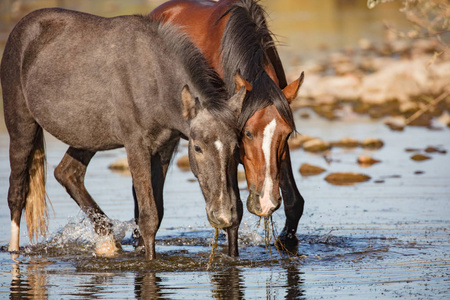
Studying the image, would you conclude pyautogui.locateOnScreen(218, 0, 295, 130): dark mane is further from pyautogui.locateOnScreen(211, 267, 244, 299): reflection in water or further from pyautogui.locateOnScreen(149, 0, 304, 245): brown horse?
pyautogui.locateOnScreen(211, 267, 244, 299): reflection in water

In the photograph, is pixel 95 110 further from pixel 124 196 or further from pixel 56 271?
pixel 124 196

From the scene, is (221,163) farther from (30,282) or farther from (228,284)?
(30,282)

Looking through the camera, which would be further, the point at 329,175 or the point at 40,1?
the point at 40,1

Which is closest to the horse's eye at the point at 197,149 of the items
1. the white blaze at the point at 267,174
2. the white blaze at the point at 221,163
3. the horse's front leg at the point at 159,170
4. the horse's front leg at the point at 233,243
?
the white blaze at the point at 221,163

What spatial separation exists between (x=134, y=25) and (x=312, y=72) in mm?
14818

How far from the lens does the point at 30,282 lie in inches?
244

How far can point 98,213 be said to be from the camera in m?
8.05

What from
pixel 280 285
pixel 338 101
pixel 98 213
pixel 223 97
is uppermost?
pixel 338 101

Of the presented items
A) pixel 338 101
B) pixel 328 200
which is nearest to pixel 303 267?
pixel 328 200

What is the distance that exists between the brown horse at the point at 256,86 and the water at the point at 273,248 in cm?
59

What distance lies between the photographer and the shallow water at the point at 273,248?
583 cm

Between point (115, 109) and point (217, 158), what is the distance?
1.51 meters

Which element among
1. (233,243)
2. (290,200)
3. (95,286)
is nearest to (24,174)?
(233,243)

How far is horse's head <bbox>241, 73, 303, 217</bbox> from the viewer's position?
6281mm
